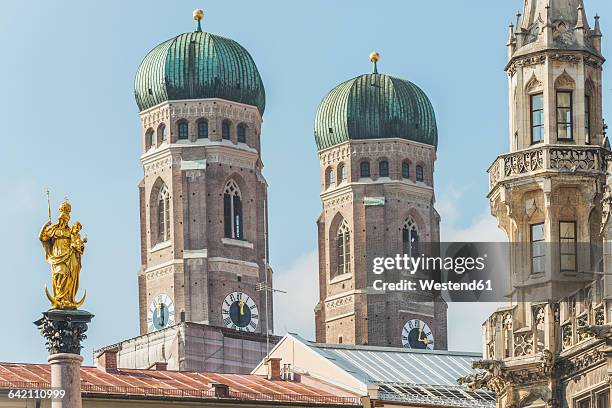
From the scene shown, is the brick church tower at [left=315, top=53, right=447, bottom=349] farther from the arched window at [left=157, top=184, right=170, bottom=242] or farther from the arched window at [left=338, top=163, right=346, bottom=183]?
the arched window at [left=157, top=184, right=170, bottom=242]

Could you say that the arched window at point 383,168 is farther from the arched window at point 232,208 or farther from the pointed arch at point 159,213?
the pointed arch at point 159,213

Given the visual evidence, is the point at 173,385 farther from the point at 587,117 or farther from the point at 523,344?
the point at 523,344

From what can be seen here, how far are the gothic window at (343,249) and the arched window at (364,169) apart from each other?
338 cm

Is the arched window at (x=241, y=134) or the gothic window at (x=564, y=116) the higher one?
the arched window at (x=241, y=134)

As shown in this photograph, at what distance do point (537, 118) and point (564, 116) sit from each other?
554 millimetres

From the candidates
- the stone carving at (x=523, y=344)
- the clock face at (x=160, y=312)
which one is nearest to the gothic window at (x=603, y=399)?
the stone carving at (x=523, y=344)

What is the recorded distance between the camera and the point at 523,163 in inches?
2061

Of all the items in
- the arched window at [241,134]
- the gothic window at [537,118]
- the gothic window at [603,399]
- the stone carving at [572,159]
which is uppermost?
the arched window at [241,134]

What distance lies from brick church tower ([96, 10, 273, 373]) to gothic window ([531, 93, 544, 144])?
305ft

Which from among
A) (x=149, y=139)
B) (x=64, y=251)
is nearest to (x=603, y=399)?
(x=64, y=251)

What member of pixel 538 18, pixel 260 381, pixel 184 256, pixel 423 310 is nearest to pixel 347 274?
pixel 423 310

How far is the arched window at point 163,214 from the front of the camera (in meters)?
153

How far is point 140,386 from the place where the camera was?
273 ft

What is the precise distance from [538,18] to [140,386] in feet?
106
